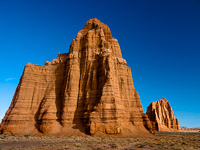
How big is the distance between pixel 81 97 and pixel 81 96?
10.8 inches

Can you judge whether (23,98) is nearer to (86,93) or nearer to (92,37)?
(86,93)

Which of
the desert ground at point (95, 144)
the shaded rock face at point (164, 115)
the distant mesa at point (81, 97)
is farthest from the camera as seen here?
the shaded rock face at point (164, 115)

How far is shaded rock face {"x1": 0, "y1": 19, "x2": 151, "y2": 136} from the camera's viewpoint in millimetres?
32344

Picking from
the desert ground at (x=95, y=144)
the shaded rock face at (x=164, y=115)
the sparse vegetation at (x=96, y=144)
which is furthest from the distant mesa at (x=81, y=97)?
the shaded rock face at (x=164, y=115)

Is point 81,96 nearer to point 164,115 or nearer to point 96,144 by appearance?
point 96,144

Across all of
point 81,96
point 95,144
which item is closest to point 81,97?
point 81,96

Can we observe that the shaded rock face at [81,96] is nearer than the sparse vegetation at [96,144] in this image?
No

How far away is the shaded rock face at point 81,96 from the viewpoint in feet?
106

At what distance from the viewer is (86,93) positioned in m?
37.1

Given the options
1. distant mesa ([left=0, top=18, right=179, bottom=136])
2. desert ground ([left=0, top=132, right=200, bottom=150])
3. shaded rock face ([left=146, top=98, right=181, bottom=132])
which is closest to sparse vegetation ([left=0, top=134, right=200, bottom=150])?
desert ground ([left=0, top=132, right=200, bottom=150])

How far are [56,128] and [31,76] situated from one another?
16.6 meters

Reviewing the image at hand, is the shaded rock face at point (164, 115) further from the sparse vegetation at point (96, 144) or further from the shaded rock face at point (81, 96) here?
the sparse vegetation at point (96, 144)

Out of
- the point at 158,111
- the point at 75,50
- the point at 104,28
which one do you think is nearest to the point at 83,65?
the point at 75,50

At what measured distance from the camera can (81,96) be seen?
3794 centimetres
